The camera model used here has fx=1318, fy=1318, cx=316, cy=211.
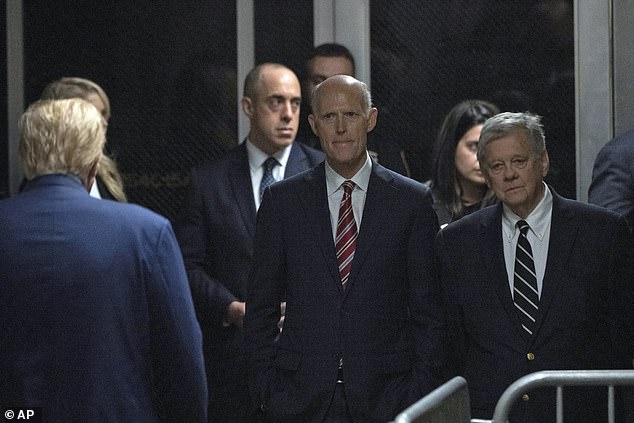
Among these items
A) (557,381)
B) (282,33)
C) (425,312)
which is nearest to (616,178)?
(425,312)

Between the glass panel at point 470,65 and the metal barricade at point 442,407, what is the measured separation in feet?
9.63

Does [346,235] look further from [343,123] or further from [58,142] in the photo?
[58,142]

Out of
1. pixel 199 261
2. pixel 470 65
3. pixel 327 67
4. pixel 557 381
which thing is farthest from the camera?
pixel 470 65

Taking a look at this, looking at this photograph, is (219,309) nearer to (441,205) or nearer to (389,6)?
(441,205)

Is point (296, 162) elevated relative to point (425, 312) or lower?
elevated

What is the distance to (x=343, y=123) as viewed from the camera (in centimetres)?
431

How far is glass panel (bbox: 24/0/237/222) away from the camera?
6375mm

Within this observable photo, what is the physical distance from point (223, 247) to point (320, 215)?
4.20 feet

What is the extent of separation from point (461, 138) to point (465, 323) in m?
1.30

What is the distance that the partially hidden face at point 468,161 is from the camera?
5.32m

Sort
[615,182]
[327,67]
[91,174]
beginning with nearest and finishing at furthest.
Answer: [91,174] → [615,182] → [327,67]

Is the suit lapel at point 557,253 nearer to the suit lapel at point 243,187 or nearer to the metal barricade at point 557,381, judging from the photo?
the metal barricade at point 557,381

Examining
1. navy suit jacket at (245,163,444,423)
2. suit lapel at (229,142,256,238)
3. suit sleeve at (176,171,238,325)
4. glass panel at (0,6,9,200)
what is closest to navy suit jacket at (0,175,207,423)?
navy suit jacket at (245,163,444,423)

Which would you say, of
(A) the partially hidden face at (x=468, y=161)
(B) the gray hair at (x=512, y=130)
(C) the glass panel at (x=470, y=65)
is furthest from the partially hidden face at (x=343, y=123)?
(C) the glass panel at (x=470, y=65)
